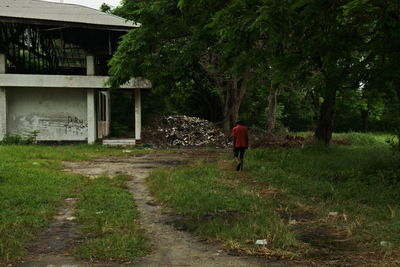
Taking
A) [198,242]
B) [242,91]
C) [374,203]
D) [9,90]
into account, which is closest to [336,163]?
[374,203]

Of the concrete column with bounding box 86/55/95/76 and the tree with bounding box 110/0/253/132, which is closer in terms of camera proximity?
the tree with bounding box 110/0/253/132

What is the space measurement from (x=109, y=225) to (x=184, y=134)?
20.0 m

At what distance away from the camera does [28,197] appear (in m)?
8.28

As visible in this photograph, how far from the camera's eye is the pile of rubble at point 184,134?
82.8ft

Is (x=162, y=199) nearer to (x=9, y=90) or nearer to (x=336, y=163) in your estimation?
(x=336, y=163)

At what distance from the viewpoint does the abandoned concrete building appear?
21.4m

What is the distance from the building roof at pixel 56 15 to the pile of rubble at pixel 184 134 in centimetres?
719

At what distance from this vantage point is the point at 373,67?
32.5 ft

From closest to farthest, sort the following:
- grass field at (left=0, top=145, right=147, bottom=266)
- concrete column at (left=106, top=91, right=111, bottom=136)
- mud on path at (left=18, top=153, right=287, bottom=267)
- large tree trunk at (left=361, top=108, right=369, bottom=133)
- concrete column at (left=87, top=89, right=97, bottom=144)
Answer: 1. mud on path at (left=18, top=153, right=287, bottom=267)
2. grass field at (left=0, top=145, right=147, bottom=266)
3. concrete column at (left=87, top=89, right=97, bottom=144)
4. concrete column at (left=106, top=91, right=111, bottom=136)
5. large tree trunk at (left=361, top=108, right=369, bottom=133)

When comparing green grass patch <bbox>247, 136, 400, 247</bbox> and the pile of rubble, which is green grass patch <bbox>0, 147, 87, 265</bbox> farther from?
the pile of rubble

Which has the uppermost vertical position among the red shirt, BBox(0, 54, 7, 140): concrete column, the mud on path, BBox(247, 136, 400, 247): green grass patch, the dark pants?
BBox(0, 54, 7, 140): concrete column

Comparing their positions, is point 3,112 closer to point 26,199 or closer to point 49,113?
point 49,113

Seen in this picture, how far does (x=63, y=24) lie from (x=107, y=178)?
1304 cm

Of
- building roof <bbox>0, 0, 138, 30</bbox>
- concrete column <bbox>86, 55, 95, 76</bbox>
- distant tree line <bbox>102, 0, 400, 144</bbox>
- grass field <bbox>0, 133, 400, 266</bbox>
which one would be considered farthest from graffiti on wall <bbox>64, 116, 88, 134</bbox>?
grass field <bbox>0, 133, 400, 266</bbox>
